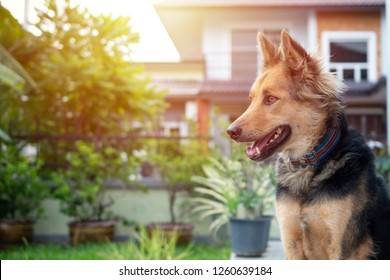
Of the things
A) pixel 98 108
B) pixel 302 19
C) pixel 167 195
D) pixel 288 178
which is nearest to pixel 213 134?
pixel 167 195

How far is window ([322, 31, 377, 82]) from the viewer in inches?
289

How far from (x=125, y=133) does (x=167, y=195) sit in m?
0.71

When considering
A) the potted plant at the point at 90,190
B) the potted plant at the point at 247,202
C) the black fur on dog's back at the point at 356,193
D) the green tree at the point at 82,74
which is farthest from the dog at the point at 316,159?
the potted plant at the point at 90,190

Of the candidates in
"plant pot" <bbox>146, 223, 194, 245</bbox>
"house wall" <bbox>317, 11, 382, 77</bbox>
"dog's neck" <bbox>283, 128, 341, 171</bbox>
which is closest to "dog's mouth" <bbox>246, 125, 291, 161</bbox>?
"dog's neck" <bbox>283, 128, 341, 171</bbox>

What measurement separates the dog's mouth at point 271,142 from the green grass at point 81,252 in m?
1.68

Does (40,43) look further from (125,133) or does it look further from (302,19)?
(302,19)

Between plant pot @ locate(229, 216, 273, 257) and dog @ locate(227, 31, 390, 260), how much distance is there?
998 millimetres

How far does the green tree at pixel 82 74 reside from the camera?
3.17m

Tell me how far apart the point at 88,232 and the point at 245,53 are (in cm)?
484

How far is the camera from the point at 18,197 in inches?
148

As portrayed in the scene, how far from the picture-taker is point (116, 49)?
11.9 ft

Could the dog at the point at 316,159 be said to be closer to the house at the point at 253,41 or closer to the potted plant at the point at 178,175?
the potted plant at the point at 178,175

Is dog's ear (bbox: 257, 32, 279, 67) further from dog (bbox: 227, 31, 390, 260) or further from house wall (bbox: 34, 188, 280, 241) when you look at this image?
house wall (bbox: 34, 188, 280, 241)

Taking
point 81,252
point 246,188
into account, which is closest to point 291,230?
point 246,188
